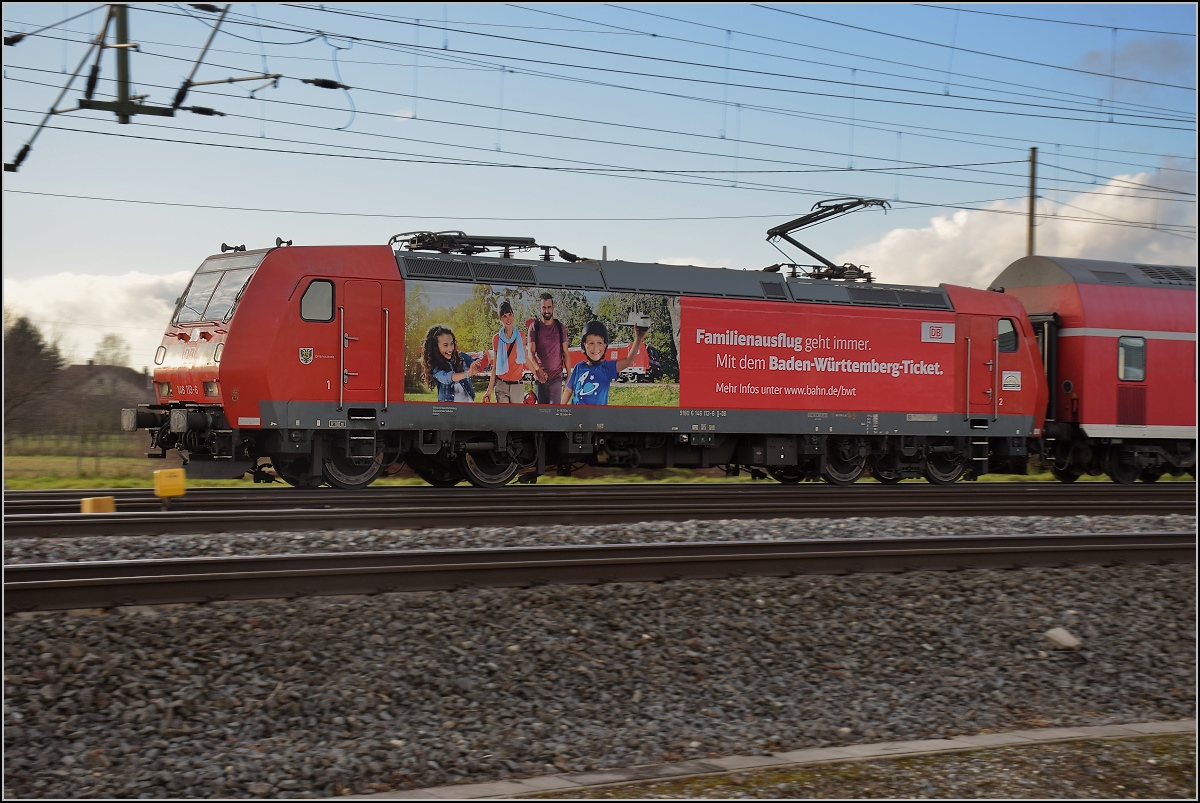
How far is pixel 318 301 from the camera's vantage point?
15.0m

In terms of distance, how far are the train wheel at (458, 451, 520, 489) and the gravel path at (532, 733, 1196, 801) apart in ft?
36.8

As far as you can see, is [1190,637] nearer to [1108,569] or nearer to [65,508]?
[1108,569]

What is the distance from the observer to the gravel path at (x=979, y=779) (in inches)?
209

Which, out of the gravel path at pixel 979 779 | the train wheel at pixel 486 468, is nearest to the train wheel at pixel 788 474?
the train wheel at pixel 486 468

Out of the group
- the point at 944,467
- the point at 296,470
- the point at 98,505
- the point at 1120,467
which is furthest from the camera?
the point at 1120,467

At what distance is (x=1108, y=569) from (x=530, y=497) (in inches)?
284

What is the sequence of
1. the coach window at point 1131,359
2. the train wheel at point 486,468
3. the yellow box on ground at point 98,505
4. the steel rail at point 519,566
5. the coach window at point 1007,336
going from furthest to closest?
the coach window at point 1131,359 < the coach window at point 1007,336 < the train wheel at point 486,468 < the yellow box on ground at point 98,505 < the steel rail at point 519,566

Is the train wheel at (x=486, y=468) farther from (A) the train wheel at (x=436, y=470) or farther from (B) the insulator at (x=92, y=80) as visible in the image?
(B) the insulator at (x=92, y=80)

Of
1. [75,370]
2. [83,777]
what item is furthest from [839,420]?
[75,370]

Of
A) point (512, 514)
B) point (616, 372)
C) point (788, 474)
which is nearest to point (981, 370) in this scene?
point (788, 474)

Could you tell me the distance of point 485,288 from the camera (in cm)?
1602

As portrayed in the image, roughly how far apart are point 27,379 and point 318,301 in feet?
42.0

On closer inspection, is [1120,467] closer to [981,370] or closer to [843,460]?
[981,370]

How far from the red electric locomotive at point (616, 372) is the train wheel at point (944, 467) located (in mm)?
42
